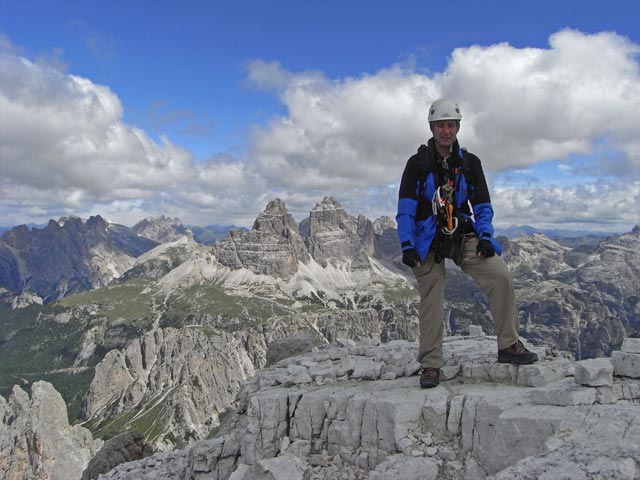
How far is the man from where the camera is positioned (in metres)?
12.7

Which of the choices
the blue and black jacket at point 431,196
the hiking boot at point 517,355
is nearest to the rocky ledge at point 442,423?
the hiking boot at point 517,355

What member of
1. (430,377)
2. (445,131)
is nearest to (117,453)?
(430,377)

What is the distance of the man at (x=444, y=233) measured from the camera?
12.7m

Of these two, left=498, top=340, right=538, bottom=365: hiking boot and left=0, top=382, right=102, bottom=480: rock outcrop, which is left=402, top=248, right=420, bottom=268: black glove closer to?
left=498, top=340, right=538, bottom=365: hiking boot

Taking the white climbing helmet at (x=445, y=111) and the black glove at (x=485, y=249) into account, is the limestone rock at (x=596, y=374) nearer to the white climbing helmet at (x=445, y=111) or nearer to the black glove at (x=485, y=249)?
the black glove at (x=485, y=249)

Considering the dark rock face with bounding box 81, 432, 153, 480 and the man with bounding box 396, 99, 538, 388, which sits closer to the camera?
the man with bounding box 396, 99, 538, 388

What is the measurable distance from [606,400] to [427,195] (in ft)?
20.8

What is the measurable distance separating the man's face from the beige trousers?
8.88 feet

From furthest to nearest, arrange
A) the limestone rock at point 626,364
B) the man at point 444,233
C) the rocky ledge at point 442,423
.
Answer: the man at point 444,233, the limestone rock at point 626,364, the rocky ledge at point 442,423

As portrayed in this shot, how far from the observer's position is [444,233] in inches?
501

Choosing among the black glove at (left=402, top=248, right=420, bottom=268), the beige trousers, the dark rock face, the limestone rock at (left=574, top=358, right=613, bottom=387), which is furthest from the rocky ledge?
the dark rock face

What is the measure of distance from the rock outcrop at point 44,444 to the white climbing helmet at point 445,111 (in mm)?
131595

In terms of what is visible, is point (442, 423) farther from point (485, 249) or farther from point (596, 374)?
point (485, 249)

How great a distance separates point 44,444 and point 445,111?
442ft
